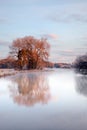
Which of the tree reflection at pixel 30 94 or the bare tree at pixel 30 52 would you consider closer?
the tree reflection at pixel 30 94

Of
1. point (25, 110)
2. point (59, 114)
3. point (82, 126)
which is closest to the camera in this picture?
point (82, 126)

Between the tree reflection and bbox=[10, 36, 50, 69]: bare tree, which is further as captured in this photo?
bbox=[10, 36, 50, 69]: bare tree

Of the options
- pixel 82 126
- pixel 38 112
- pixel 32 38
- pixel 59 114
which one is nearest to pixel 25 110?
pixel 38 112

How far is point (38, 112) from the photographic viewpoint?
611 cm

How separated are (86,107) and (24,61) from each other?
34.5 meters

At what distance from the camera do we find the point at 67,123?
494cm

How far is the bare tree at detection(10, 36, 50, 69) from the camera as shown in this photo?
4014 centimetres

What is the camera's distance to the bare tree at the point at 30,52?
40.1m

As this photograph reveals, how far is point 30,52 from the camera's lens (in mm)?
41625

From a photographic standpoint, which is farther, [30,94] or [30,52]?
[30,52]

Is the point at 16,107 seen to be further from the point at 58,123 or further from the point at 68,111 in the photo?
the point at 58,123

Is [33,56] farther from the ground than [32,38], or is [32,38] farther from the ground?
[32,38]

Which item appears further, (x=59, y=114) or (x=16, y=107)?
(x=16, y=107)

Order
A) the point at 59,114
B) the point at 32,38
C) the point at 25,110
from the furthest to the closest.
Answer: the point at 32,38, the point at 25,110, the point at 59,114
